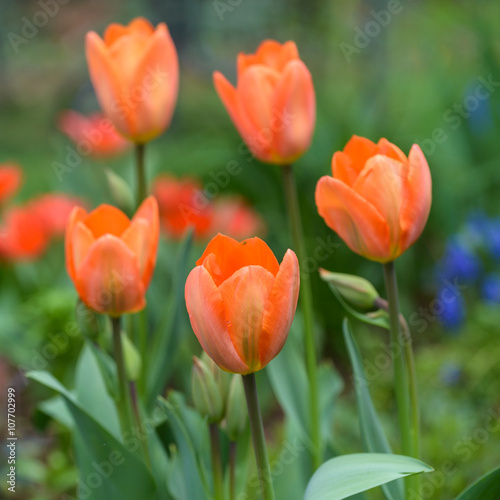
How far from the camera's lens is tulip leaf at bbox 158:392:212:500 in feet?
2.42

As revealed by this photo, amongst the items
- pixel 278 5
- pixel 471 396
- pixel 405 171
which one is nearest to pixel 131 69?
pixel 405 171

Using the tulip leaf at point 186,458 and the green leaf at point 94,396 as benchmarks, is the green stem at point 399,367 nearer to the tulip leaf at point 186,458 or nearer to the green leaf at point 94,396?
the tulip leaf at point 186,458

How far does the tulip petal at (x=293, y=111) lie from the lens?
33.7 inches

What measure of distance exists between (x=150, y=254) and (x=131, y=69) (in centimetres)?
35

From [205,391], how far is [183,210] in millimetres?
1065

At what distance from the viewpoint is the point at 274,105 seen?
86 centimetres

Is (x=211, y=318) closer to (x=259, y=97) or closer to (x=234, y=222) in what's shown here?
(x=259, y=97)

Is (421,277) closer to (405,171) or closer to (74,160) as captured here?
(74,160)

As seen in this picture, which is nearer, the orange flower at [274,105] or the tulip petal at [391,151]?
the tulip petal at [391,151]

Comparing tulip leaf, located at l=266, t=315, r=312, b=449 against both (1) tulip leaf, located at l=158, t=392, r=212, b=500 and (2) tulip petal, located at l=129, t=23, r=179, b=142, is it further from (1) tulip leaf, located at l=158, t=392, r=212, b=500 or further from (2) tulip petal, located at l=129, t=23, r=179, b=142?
(2) tulip petal, located at l=129, t=23, r=179, b=142

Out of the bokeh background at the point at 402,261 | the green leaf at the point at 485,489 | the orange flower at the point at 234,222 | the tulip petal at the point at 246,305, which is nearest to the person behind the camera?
the tulip petal at the point at 246,305

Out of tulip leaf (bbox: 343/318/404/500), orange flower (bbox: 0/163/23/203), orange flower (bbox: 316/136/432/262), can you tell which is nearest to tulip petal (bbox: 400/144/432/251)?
orange flower (bbox: 316/136/432/262)

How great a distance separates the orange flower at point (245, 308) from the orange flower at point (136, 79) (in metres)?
0.47

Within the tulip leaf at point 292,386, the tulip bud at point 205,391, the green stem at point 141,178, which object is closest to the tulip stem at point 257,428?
the tulip bud at point 205,391
